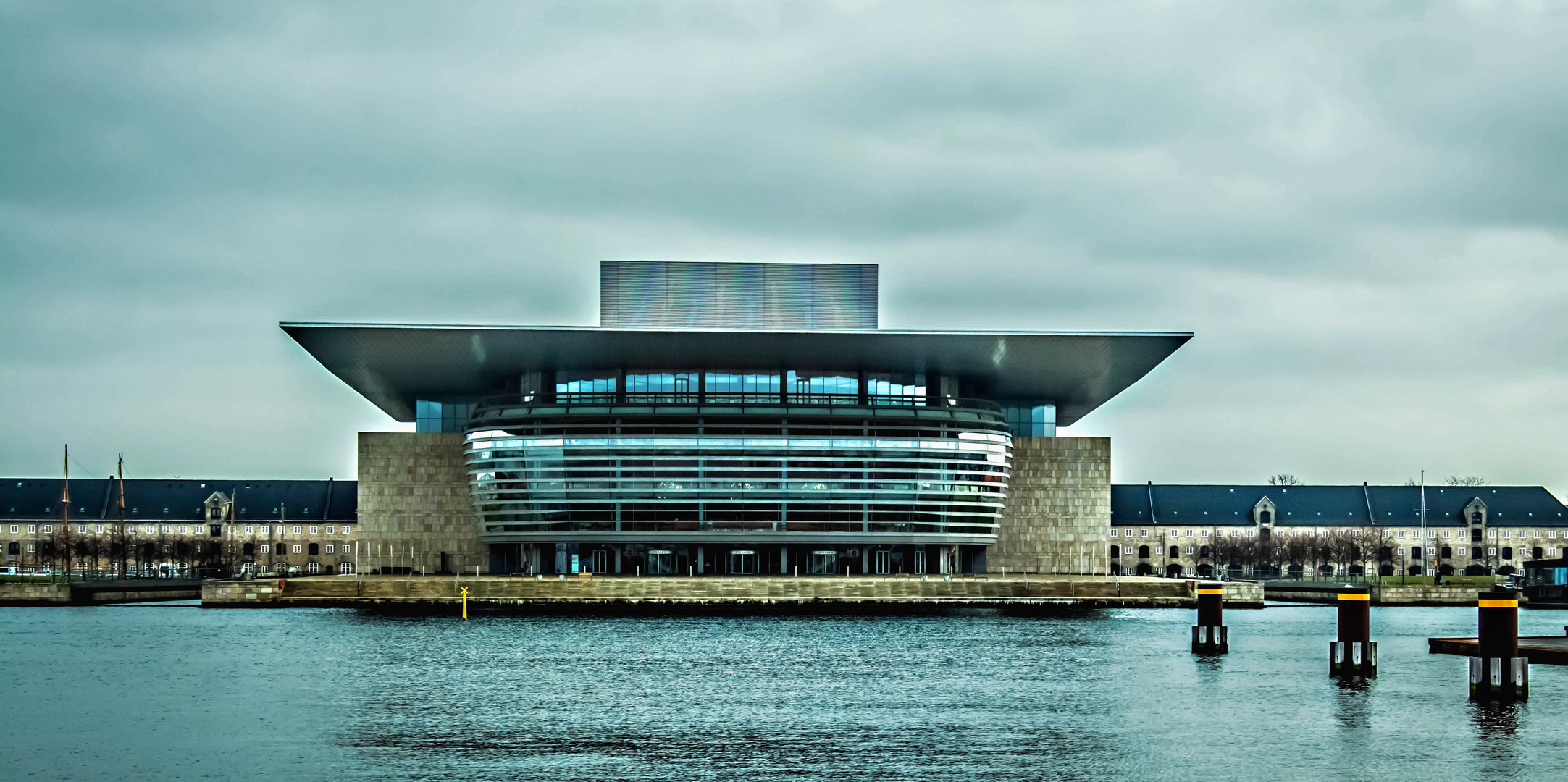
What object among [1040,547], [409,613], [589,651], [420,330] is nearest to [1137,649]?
[589,651]

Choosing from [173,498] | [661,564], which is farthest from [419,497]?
[173,498]

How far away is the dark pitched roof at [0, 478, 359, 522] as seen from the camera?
138m

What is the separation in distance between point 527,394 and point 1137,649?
42375mm

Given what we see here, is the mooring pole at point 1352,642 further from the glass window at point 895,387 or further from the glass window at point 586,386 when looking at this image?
the glass window at point 586,386

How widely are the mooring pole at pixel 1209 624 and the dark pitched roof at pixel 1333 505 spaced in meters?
93.3

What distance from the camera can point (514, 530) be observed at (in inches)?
3460

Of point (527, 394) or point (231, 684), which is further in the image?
point (527, 394)

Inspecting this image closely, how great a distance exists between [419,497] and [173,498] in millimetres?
54612

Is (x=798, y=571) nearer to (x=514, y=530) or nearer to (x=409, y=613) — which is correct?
(x=514, y=530)

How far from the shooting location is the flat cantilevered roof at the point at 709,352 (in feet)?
259

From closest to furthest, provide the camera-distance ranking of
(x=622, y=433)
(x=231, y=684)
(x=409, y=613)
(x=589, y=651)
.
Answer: (x=231, y=684)
(x=589, y=651)
(x=409, y=613)
(x=622, y=433)

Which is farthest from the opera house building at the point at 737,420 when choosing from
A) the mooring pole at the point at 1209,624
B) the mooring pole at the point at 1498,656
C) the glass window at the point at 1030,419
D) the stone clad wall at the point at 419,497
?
the mooring pole at the point at 1498,656

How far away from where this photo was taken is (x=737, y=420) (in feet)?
278

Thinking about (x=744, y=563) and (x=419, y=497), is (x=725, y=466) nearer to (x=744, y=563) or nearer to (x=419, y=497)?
(x=744, y=563)
